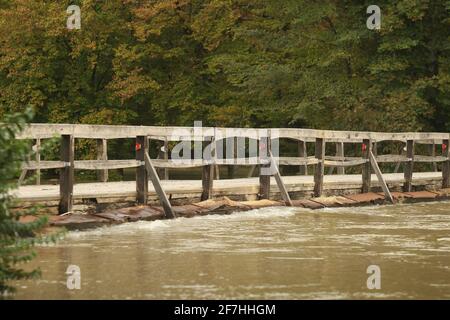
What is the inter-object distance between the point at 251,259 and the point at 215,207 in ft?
17.6

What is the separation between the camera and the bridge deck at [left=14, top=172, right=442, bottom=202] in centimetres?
1555

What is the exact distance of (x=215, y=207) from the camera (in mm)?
17609

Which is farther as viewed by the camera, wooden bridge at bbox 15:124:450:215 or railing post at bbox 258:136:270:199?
railing post at bbox 258:136:270:199

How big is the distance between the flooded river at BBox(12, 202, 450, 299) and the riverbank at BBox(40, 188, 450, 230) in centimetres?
25

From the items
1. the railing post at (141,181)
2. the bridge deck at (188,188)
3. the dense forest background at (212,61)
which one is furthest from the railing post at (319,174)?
the dense forest background at (212,61)

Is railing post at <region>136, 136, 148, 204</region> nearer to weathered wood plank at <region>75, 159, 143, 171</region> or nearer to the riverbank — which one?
weathered wood plank at <region>75, 159, 143, 171</region>

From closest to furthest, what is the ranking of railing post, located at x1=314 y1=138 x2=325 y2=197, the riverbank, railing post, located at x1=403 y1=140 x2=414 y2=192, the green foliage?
1. the green foliage
2. the riverbank
3. railing post, located at x1=314 y1=138 x2=325 y2=197
4. railing post, located at x1=403 y1=140 x2=414 y2=192

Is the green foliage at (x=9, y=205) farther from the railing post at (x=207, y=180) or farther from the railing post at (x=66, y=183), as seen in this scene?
the railing post at (x=207, y=180)

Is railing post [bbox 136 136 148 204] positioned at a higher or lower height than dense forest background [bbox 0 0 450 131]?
lower

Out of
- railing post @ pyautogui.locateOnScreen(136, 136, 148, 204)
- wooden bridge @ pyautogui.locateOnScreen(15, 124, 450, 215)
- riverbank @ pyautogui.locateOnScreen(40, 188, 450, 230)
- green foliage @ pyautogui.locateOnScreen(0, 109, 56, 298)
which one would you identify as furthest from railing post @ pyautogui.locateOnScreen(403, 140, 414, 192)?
green foliage @ pyautogui.locateOnScreen(0, 109, 56, 298)

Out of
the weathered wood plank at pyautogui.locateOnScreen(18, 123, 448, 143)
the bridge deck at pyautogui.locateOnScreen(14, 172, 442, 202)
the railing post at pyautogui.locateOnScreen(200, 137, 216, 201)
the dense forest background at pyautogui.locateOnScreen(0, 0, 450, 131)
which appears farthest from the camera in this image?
the dense forest background at pyautogui.locateOnScreen(0, 0, 450, 131)

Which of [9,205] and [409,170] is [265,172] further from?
[9,205]
